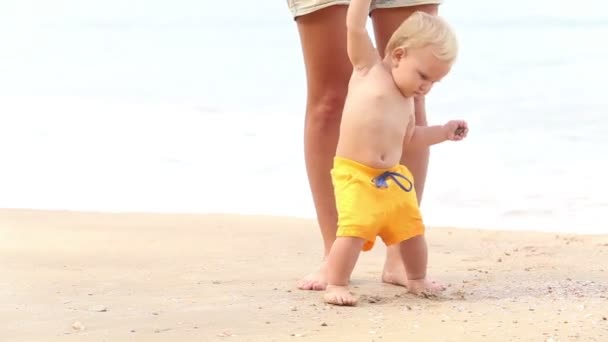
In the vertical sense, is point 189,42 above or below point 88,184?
above

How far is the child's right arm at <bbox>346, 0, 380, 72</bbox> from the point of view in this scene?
3.29m

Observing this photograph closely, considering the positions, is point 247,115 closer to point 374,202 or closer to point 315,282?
point 315,282

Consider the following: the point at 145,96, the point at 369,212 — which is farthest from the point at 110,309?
the point at 145,96

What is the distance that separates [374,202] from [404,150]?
1.33 ft

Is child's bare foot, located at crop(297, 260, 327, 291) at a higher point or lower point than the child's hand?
lower

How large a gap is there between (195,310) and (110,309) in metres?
0.23

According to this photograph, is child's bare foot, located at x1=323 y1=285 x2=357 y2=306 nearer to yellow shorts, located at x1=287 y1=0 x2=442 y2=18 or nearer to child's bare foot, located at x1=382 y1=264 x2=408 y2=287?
child's bare foot, located at x1=382 y1=264 x2=408 y2=287

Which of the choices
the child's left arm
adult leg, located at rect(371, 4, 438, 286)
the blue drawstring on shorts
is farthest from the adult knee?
the blue drawstring on shorts

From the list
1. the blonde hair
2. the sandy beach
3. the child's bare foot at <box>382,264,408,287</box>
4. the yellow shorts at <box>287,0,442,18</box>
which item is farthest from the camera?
the child's bare foot at <box>382,264,408,287</box>

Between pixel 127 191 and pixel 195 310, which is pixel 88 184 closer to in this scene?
pixel 127 191

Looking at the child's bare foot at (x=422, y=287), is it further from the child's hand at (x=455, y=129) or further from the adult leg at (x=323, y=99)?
the child's hand at (x=455, y=129)

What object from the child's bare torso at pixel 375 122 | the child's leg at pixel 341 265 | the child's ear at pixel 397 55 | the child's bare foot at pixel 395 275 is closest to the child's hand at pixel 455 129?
the child's bare torso at pixel 375 122

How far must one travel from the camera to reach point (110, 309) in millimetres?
3215

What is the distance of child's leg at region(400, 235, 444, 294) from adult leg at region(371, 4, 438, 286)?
0.13 metres
